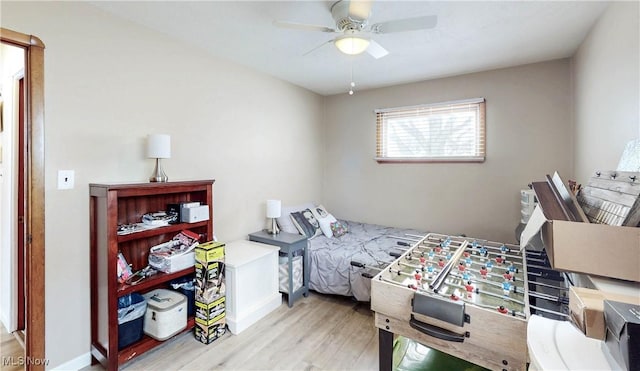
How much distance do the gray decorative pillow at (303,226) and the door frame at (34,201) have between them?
7.34 feet

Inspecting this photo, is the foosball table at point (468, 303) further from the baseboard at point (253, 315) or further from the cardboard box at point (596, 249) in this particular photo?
the baseboard at point (253, 315)

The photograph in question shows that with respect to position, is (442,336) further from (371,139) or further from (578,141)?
(371,139)

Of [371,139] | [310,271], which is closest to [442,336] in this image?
[310,271]

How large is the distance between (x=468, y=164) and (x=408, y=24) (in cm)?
227

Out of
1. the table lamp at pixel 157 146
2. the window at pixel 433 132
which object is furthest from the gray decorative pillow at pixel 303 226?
the table lamp at pixel 157 146

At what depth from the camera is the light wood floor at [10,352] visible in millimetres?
1916

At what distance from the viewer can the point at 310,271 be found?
3.13 meters

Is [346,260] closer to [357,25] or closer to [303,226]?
[303,226]

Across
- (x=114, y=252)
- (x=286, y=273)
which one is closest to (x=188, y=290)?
(x=114, y=252)

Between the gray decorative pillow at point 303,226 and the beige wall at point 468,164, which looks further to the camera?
the gray decorative pillow at point 303,226

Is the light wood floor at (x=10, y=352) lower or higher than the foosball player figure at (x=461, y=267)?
lower

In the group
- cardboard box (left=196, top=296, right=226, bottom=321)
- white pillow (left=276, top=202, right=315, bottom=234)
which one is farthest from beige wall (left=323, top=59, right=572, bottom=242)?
cardboard box (left=196, top=296, right=226, bottom=321)

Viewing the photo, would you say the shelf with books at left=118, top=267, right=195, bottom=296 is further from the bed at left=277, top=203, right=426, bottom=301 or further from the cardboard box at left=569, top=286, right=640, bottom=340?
the cardboard box at left=569, top=286, right=640, bottom=340

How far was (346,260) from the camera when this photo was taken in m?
2.89
